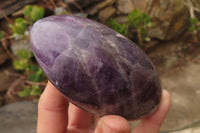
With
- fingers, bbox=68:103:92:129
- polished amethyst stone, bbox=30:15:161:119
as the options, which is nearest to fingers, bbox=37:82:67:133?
fingers, bbox=68:103:92:129

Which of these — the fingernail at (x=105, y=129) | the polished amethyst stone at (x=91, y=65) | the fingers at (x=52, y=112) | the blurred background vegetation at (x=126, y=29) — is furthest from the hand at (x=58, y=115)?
the blurred background vegetation at (x=126, y=29)

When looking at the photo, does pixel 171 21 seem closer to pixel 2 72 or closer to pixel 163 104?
pixel 163 104

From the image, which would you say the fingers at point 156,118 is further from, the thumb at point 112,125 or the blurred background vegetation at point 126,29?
the blurred background vegetation at point 126,29

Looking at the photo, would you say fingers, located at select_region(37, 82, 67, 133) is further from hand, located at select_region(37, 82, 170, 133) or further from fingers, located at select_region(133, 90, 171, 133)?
fingers, located at select_region(133, 90, 171, 133)

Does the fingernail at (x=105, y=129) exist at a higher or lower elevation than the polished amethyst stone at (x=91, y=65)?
lower

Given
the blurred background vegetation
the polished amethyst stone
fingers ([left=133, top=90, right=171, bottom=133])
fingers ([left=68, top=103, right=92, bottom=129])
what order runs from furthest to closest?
the blurred background vegetation < fingers ([left=68, top=103, right=92, bottom=129]) < fingers ([left=133, top=90, right=171, bottom=133]) < the polished amethyst stone

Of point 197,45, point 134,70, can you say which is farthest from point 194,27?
point 134,70
